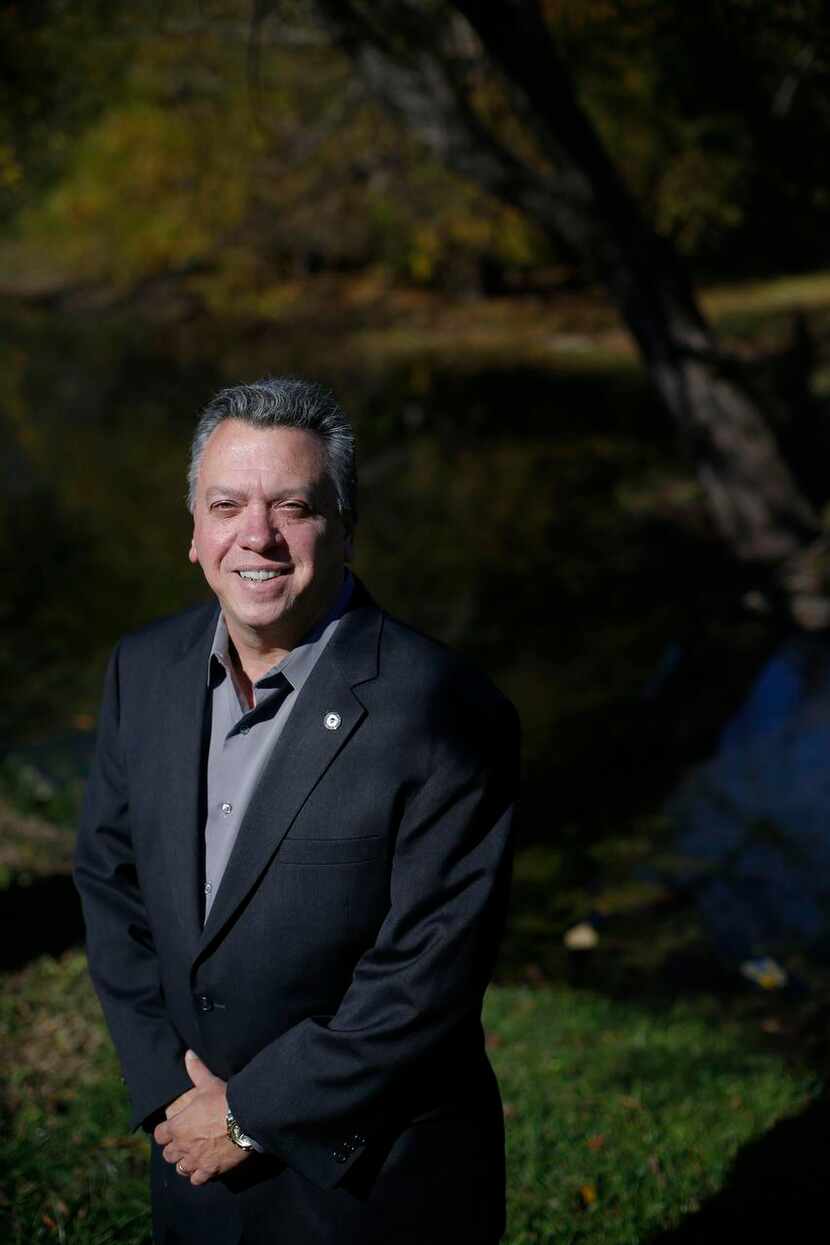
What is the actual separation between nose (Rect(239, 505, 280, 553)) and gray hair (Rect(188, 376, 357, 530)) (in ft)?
0.51

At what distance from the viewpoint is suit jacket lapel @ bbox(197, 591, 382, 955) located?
243cm

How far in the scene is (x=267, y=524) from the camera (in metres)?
2.48

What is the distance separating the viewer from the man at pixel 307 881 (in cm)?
240

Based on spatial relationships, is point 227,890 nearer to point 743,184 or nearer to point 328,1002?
point 328,1002

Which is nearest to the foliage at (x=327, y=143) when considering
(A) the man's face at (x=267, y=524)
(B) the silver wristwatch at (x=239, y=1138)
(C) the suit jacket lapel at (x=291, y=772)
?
(A) the man's face at (x=267, y=524)

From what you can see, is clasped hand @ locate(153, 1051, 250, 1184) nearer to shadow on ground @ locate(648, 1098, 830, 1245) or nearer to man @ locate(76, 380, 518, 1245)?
man @ locate(76, 380, 518, 1245)

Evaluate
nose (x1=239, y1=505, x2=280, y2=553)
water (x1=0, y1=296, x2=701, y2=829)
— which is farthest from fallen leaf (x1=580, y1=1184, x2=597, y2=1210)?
water (x1=0, y1=296, x2=701, y2=829)

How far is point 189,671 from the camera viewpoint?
268 cm

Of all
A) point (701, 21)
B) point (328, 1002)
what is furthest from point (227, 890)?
point (701, 21)

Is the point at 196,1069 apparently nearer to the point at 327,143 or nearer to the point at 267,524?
the point at 267,524

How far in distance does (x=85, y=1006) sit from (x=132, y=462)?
48.0 feet

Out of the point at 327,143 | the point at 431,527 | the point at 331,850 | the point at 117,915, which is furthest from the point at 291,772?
the point at 327,143

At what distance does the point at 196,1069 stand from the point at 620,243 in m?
10.7

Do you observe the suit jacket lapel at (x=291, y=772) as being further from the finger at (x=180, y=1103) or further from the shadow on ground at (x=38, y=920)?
Answer: the shadow on ground at (x=38, y=920)
